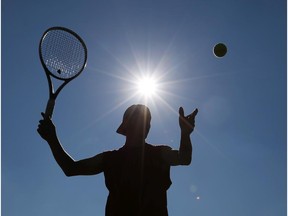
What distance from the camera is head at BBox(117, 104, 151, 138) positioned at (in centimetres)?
550

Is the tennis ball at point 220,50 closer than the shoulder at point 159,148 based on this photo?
No

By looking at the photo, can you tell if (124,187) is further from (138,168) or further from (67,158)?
(67,158)

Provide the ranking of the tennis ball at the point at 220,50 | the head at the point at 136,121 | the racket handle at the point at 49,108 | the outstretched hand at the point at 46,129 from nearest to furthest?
the head at the point at 136,121 → the outstretched hand at the point at 46,129 → the racket handle at the point at 49,108 → the tennis ball at the point at 220,50

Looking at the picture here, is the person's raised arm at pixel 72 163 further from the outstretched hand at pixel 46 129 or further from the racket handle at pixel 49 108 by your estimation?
the racket handle at pixel 49 108

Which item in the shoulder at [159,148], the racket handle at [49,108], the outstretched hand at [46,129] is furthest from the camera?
the racket handle at [49,108]

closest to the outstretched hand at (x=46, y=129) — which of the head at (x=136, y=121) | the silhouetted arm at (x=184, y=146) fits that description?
the head at (x=136, y=121)

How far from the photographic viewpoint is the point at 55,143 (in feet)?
18.3

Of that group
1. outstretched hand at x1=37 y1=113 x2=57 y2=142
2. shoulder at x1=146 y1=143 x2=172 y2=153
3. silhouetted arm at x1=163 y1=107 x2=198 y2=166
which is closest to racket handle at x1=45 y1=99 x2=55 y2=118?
outstretched hand at x1=37 y1=113 x2=57 y2=142

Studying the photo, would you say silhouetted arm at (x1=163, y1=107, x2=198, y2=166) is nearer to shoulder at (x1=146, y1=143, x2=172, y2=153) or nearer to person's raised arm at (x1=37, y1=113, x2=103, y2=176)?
shoulder at (x1=146, y1=143, x2=172, y2=153)

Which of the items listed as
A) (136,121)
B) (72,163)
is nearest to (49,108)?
(72,163)

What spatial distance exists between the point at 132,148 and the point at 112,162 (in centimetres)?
29

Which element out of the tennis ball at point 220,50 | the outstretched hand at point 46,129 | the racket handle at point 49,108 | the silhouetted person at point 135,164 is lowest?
the silhouetted person at point 135,164

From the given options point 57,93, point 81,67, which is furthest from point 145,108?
point 81,67

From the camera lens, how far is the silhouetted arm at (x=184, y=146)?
5086mm
